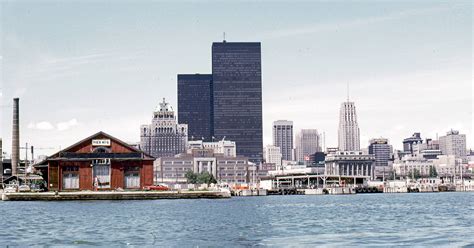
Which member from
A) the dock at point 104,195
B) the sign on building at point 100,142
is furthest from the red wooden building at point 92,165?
the dock at point 104,195

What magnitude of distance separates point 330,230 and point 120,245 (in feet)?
70.3

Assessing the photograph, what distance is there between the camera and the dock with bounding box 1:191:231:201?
6786 inches

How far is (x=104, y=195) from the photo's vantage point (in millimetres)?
172000

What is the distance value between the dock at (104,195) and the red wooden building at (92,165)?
10.6 meters

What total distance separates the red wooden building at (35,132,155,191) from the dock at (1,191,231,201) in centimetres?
1060

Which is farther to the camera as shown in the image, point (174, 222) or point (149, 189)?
point (149, 189)

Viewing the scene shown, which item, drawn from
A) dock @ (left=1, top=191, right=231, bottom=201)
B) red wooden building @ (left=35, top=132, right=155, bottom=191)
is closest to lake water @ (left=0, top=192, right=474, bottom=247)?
dock @ (left=1, top=191, right=231, bottom=201)

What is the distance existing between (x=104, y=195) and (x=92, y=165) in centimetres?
1897

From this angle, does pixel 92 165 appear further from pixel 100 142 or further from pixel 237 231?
pixel 237 231

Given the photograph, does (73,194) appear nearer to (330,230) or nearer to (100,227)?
(100,227)

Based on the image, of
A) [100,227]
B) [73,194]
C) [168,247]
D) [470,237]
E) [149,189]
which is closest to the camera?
[168,247]

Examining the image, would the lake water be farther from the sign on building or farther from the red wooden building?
the sign on building

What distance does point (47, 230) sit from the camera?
254 feet

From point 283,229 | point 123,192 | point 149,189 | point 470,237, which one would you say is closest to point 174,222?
point 283,229
